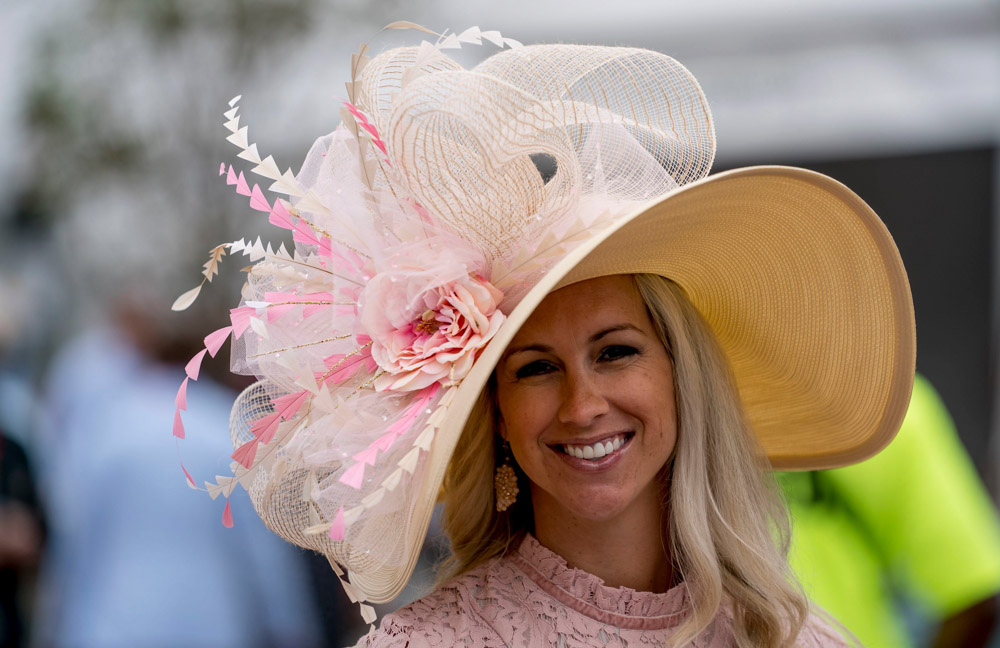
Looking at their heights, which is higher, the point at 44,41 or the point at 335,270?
the point at 335,270

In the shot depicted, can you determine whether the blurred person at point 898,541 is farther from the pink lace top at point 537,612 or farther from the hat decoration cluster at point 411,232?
the hat decoration cluster at point 411,232

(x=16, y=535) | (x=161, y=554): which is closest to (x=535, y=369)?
(x=161, y=554)

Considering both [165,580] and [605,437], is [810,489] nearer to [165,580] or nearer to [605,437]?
[605,437]

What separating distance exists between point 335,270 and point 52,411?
14.5 ft

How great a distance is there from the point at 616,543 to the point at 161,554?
85.7 inches

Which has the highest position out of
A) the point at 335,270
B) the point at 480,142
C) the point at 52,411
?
the point at 480,142

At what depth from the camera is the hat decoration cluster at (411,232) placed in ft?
5.85

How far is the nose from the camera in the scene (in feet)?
6.64

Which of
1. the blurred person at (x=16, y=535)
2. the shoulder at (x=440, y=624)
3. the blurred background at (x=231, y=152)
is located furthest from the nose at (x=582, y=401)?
the blurred person at (x=16, y=535)

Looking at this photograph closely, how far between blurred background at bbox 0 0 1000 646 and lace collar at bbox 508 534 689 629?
2.16 metres

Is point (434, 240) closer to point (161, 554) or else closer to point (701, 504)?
point (701, 504)

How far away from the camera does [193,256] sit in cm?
523

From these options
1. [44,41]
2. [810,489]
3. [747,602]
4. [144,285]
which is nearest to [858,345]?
[747,602]

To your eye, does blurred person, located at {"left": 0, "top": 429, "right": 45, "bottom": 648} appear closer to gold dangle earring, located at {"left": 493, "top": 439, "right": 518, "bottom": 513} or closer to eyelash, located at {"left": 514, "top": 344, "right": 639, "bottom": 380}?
gold dangle earring, located at {"left": 493, "top": 439, "right": 518, "bottom": 513}
